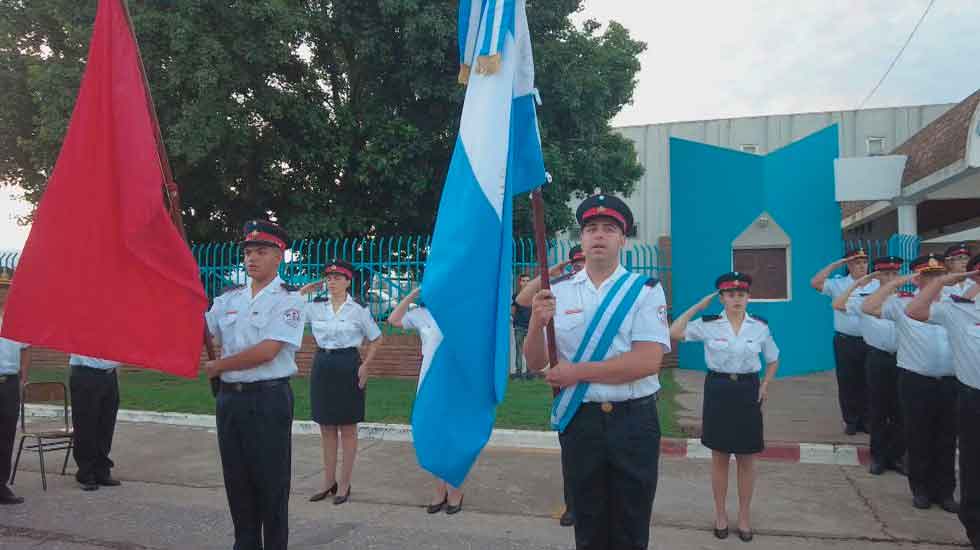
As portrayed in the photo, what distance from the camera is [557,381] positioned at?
Result: 2947mm

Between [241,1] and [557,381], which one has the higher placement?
[241,1]

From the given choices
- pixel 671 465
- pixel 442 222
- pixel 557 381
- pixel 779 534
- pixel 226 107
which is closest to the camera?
pixel 557 381

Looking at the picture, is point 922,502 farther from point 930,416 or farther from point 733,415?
point 733,415

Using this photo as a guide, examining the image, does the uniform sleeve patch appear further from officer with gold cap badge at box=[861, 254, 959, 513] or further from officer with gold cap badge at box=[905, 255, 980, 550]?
officer with gold cap badge at box=[861, 254, 959, 513]

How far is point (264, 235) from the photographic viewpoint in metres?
4.12

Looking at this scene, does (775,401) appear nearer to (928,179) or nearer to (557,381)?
(928,179)

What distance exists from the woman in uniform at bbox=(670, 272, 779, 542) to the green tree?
373 inches

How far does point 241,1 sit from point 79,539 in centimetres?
1026

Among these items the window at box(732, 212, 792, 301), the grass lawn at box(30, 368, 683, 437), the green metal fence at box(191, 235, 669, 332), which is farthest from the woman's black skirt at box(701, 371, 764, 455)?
the window at box(732, 212, 792, 301)

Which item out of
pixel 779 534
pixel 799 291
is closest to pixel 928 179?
pixel 799 291

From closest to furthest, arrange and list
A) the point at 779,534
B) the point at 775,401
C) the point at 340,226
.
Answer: the point at 779,534
the point at 775,401
the point at 340,226

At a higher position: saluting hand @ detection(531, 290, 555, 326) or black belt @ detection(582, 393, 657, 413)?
saluting hand @ detection(531, 290, 555, 326)

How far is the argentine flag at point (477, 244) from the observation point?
118 inches

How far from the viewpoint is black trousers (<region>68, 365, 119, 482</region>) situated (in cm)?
630
